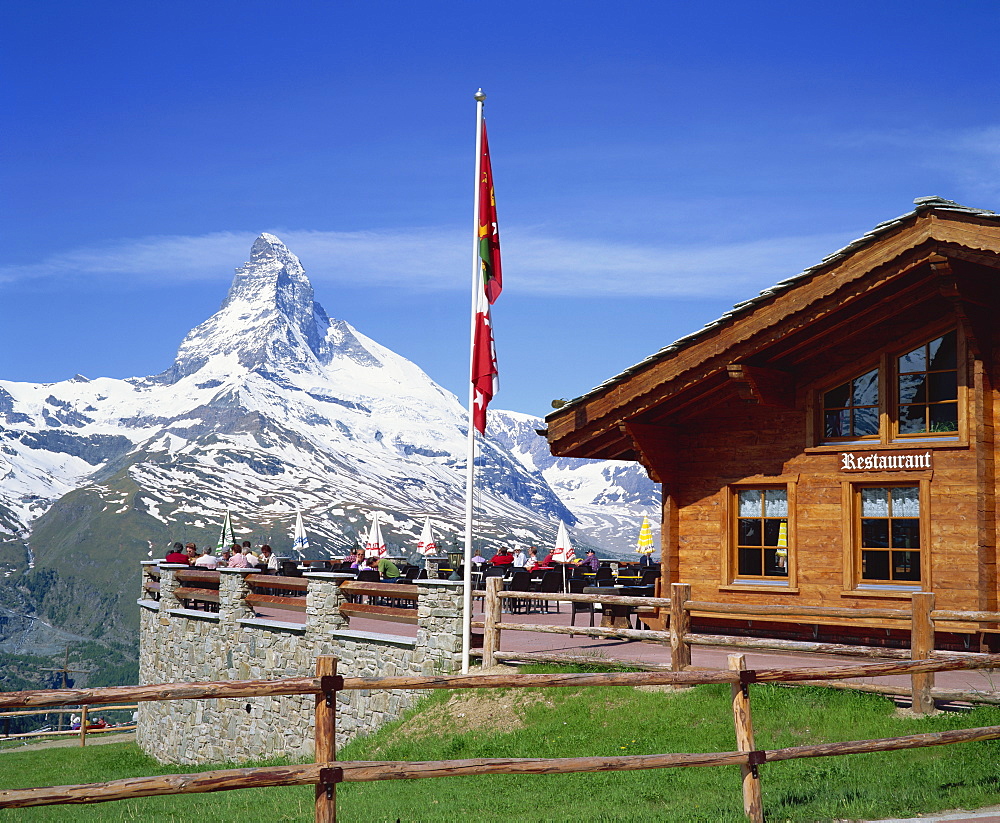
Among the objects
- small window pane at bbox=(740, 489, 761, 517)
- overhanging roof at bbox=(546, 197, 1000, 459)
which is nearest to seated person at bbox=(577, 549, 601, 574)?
overhanging roof at bbox=(546, 197, 1000, 459)

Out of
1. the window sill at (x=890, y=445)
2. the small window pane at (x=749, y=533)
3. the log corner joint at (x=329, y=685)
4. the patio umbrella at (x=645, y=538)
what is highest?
the window sill at (x=890, y=445)

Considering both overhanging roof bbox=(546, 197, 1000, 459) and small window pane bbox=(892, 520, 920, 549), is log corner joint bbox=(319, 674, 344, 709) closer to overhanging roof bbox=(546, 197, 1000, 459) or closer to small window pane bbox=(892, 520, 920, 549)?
overhanging roof bbox=(546, 197, 1000, 459)

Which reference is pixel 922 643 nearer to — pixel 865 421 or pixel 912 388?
pixel 865 421

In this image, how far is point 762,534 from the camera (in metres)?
16.2

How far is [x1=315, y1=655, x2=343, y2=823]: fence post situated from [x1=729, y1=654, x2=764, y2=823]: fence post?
283 centimetres

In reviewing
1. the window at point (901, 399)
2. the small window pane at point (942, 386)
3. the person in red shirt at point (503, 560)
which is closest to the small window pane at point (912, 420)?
the window at point (901, 399)

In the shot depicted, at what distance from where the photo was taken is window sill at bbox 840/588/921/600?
47.5 ft

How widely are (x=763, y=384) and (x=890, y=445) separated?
196 cm

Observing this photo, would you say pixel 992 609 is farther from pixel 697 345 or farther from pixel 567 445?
pixel 567 445

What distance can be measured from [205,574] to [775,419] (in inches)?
463

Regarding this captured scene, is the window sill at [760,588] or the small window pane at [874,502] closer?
the small window pane at [874,502]

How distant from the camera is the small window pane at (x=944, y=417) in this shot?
14.6 meters

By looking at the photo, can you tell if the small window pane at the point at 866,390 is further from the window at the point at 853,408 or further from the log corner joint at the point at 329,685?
the log corner joint at the point at 329,685

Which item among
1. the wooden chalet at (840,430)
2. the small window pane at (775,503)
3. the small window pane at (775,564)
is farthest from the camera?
the small window pane at (775,503)
